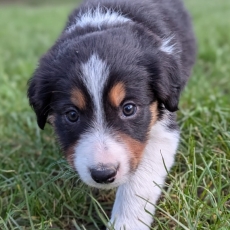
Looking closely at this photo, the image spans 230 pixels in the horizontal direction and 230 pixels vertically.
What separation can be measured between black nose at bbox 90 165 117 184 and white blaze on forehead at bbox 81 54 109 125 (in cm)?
36

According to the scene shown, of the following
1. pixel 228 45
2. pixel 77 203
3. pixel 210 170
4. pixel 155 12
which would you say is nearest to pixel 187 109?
pixel 155 12

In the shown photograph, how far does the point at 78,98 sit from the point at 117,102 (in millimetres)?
279

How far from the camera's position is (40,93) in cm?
352

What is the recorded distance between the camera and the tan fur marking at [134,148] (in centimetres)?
309

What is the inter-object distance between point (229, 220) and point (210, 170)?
1.78 ft

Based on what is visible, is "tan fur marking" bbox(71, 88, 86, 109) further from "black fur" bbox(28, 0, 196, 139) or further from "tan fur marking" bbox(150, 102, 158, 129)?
"tan fur marking" bbox(150, 102, 158, 129)

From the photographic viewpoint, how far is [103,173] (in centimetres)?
281

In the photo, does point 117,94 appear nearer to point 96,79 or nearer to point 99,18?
point 96,79

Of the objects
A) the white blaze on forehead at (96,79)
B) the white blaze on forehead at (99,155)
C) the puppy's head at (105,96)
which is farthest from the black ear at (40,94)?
the white blaze on forehead at (99,155)

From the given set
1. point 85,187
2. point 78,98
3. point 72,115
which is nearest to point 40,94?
point 72,115

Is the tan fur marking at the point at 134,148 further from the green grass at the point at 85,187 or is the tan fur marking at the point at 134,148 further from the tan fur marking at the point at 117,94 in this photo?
the green grass at the point at 85,187

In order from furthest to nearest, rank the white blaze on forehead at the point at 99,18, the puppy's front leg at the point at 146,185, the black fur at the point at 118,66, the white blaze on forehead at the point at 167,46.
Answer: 1. the white blaze on forehead at the point at 99,18
2. the white blaze on forehead at the point at 167,46
3. the puppy's front leg at the point at 146,185
4. the black fur at the point at 118,66

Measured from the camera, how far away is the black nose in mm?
2816

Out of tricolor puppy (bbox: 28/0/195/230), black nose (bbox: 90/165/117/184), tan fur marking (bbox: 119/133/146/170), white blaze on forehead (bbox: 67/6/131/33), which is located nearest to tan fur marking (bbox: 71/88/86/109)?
tricolor puppy (bbox: 28/0/195/230)
